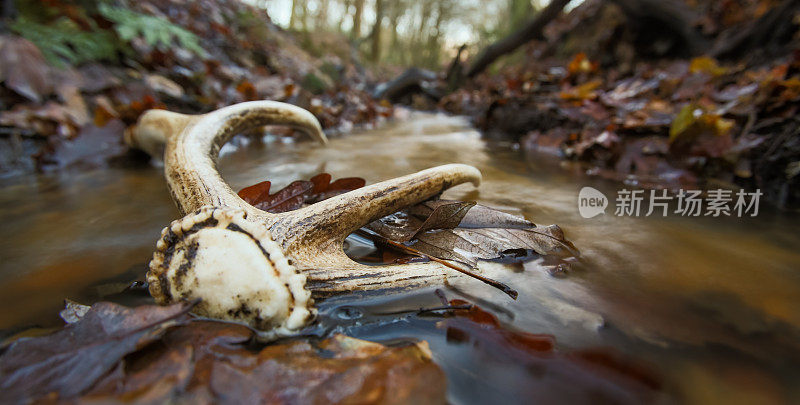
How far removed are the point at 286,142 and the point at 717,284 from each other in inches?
157

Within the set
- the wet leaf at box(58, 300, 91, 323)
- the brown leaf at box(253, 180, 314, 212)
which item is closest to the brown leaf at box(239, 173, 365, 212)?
the brown leaf at box(253, 180, 314, 212)

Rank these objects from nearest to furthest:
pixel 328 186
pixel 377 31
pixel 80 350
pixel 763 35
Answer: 1. pixel 80 350
2. pixel 328 186
3. pixel 763 35
4. pixel 377 31

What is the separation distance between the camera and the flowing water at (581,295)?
92 centimetres

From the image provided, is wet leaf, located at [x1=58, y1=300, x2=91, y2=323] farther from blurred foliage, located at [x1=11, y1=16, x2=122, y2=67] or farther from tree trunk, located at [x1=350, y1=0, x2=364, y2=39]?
tree trunk, located at [x1=350, y1=0, x2=364, y2=39]

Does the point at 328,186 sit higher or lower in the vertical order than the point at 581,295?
higher

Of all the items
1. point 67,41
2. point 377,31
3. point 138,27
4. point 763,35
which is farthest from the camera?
point 377,31

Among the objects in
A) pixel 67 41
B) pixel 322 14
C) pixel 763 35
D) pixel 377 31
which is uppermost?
pixel 322 14

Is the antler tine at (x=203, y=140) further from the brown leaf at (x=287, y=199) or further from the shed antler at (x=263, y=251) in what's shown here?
the brown leaf at (x=287, y=199)

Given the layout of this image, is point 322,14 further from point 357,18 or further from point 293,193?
point 293,193

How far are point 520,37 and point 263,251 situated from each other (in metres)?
11.3

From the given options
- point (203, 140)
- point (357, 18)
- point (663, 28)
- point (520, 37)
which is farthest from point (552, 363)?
point (357, 18)

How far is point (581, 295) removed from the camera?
125 centimetres

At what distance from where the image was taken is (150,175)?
2.81 meters

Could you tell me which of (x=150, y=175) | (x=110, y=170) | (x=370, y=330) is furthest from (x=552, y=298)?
(x=110, y=170)
